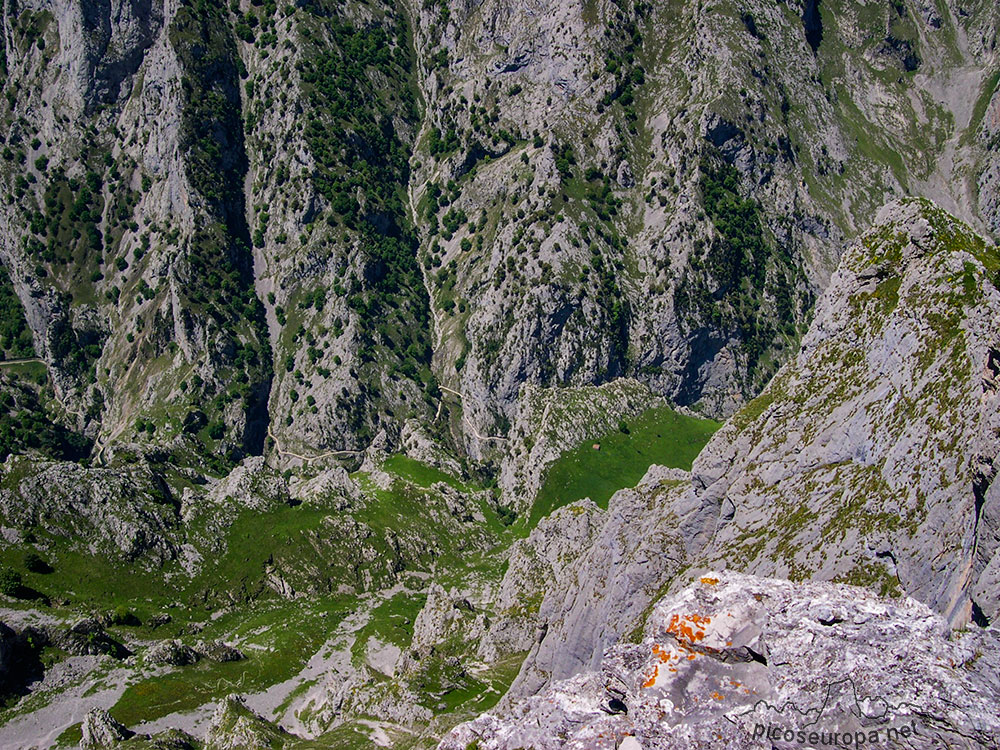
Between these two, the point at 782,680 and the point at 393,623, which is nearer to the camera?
the point at 782,680

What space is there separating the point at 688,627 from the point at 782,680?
3.46 meters

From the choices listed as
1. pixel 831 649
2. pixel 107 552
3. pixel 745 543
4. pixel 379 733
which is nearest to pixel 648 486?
pixel 745 543

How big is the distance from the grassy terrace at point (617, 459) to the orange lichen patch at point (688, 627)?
5358 inches

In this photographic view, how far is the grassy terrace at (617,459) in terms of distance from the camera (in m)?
168

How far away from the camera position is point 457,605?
11331 centimetres

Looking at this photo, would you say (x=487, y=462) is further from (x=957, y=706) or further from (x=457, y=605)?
(x=957, y=706)

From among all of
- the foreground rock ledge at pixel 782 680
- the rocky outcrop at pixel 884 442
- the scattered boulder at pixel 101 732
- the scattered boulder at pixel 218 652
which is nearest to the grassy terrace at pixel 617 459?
the scattered boulder at pixel 218 652

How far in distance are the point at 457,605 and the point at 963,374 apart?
8765 centimetres

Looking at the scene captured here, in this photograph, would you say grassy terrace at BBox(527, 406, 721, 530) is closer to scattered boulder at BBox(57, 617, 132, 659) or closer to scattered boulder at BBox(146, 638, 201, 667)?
scattered boulder at BBox(146, 638, 201, 667)

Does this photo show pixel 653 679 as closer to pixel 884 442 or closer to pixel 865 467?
pixel 865 467

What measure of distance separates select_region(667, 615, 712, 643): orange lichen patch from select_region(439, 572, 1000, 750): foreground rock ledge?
3 centimetres

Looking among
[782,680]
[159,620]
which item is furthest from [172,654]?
[782,680]

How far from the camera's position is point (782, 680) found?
23.4 m

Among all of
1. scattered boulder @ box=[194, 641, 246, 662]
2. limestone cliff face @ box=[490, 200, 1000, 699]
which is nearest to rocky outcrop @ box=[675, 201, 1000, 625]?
limestone cliff face @ box=[490, 200, 1000, 699]
